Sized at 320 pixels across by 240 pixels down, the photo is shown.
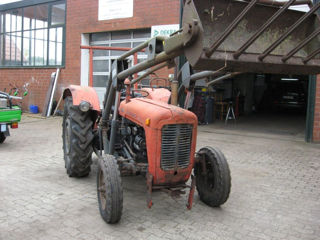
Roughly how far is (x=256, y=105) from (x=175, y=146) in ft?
49.8

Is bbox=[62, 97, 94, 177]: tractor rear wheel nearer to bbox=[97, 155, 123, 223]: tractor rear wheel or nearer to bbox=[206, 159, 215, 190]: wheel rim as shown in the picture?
bbox=[97, 155, 123, 223]: tractor rear wheel

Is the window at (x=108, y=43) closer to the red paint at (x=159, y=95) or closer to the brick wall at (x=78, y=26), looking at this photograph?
the brick wall at (x=78, y=26)

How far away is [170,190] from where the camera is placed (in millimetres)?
3357

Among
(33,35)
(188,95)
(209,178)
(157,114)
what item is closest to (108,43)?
(33,35)

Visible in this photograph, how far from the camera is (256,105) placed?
17.6 meters

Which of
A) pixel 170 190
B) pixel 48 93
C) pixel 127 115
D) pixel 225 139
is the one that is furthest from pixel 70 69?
pixel 170 190


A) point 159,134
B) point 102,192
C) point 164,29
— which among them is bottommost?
point 102,192

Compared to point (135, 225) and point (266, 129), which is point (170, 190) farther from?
point (266, 129)

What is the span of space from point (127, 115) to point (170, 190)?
107cm

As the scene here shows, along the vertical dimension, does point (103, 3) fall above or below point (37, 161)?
above

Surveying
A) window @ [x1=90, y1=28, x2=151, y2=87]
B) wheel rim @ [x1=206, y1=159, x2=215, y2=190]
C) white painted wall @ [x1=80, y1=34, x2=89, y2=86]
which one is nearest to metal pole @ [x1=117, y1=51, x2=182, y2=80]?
wheel rim @ [x1=206, y1=159, x2=215, y2=190]

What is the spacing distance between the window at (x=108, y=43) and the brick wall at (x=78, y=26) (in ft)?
1.09

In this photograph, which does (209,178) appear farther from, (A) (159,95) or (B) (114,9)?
(B) (114,9)

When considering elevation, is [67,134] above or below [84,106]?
below
